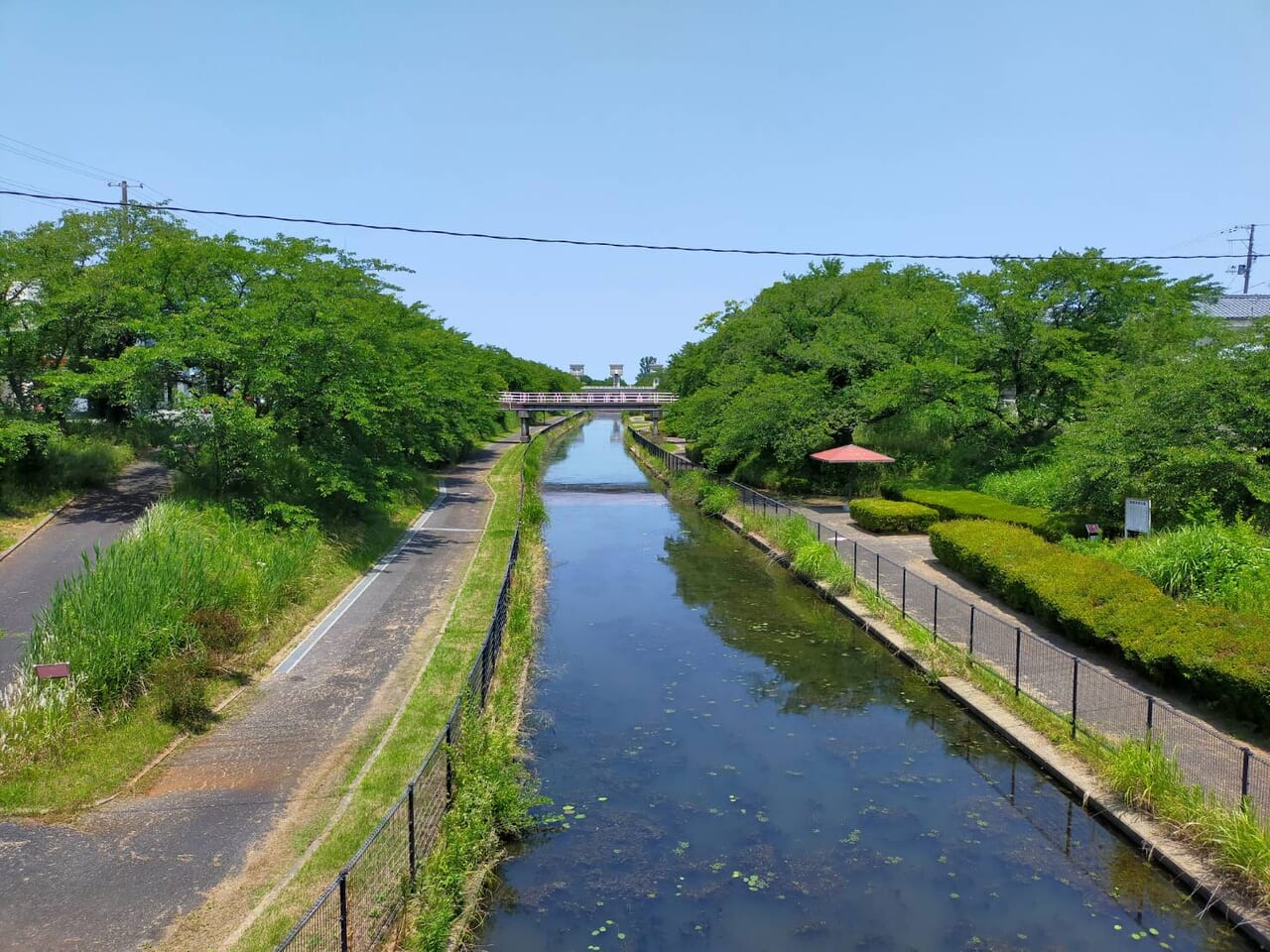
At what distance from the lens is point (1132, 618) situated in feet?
44.5

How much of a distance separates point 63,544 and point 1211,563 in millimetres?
23552

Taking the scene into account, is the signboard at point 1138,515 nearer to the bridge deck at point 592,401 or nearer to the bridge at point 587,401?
the bridge deck at point 592,401

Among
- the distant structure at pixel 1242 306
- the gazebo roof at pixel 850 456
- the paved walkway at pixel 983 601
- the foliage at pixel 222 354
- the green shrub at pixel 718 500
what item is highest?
the distant structure at pixel 1242 306

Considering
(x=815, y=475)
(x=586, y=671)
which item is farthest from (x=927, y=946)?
(x=815, y=475)

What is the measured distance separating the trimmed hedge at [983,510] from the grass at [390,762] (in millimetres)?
13193

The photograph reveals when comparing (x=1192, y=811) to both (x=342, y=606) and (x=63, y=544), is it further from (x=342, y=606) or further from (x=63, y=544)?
(x=63, y=544)

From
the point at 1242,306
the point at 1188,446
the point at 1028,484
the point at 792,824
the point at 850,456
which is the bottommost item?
the point at 792,824

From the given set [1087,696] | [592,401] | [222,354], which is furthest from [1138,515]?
[592,401]

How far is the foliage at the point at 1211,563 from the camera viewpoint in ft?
46.4

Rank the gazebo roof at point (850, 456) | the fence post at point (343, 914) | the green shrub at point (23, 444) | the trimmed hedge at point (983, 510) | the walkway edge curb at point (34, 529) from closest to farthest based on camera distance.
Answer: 1. the fence post at point (343, 914)
2. the walkway edge curb at point (34, 529)
3. the green shrub at point (23, 444)
4. the trimmed hedge at point (983, 510)
5. the gazebo roof at point (850, 456)

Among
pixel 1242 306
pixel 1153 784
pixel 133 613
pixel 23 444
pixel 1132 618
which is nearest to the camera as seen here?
pixel 1153 784

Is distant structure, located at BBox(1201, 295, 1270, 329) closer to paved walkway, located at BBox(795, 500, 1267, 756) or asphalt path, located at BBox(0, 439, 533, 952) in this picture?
paved walkway, located at BBox(795, 500, 1267, 756)

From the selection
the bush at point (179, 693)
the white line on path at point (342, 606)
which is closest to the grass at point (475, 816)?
the white line on path at point (342, 606)

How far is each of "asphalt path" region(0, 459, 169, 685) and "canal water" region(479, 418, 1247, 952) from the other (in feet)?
29.2
